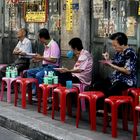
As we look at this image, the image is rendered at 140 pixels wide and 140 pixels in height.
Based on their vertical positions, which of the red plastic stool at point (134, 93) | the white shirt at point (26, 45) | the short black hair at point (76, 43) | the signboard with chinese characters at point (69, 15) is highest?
the signboard with chinese characters at point (69, 15)

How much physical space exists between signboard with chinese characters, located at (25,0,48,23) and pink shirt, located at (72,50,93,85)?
106 inches

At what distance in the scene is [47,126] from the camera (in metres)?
7.88

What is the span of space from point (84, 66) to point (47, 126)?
1.56 meters

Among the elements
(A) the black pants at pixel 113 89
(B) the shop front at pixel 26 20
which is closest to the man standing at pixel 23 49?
(B) the shop front at pixel 26 20

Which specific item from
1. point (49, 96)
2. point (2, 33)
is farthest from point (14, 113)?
point (2, 33)

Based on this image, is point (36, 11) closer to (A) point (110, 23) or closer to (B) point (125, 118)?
(A) point (110, 23)

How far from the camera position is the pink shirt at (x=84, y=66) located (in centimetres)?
895

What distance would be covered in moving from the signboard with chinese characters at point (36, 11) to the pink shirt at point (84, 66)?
270cm

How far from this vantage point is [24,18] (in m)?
12.3

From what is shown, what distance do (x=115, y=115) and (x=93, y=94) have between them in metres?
0.64

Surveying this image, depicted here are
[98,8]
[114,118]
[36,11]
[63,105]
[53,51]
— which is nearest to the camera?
[114,118]

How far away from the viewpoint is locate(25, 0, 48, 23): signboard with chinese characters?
11409 mm

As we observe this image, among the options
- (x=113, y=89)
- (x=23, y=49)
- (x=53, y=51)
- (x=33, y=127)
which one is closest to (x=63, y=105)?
(x=33, y=127)

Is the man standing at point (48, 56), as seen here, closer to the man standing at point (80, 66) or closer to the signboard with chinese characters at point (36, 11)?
the man standing at point (80, 66)
